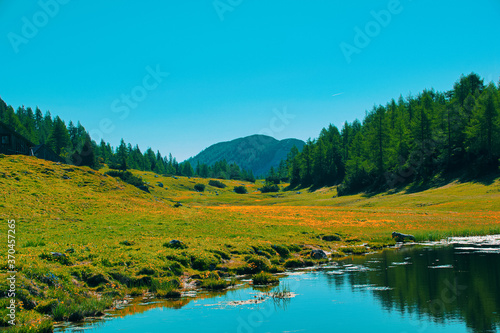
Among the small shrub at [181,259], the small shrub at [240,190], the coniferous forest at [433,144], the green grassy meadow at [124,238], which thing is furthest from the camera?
the small shrub at [240,190]

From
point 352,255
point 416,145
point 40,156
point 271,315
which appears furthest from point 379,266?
point 416,145

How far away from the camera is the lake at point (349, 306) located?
13.9 metres

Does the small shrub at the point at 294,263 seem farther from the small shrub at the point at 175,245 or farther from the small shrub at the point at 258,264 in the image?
→ the small shrub at the point at 175,245

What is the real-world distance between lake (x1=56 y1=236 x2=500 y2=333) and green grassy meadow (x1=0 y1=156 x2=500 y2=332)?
2.15 metres

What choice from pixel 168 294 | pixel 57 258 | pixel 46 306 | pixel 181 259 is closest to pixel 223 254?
pixel 181 259

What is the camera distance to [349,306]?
16344 millimetres

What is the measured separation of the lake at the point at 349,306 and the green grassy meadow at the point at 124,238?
215 cm

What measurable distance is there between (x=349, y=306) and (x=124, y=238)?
764 inches

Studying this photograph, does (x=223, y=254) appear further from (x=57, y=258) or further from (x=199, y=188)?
(x=199, y=188)

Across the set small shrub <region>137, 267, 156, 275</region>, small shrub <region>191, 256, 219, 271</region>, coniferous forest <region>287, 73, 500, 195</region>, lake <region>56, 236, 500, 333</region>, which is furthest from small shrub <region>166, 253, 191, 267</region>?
coniferous forest <region>287, 73, 500, 195</region>

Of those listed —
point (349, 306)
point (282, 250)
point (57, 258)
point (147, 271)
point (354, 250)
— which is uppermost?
point (57, 258)

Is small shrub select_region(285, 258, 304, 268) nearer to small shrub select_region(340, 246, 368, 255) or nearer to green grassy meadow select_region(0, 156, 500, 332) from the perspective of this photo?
green grassy meadow select_region(0, 156, 500, 332)

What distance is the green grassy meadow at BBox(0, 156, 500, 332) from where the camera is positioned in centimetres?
1669

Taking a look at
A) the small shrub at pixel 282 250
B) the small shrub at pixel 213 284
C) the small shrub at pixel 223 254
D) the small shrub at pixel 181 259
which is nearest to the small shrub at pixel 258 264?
the small shrub at pixel 223 254
